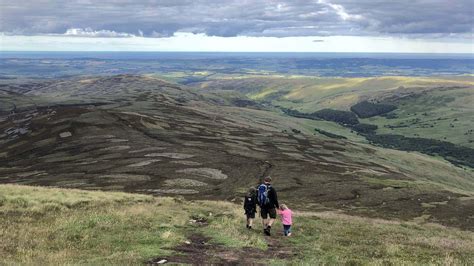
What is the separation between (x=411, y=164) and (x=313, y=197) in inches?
4325

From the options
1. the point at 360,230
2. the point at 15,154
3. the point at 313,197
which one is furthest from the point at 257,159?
the point at 360,230

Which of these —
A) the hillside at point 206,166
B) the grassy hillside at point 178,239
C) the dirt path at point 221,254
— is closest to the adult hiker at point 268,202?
the grassy hillside at point 178,239

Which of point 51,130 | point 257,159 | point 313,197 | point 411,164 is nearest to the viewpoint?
point 313,197

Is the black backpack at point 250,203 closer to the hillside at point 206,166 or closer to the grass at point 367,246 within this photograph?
the grass at point 367,246

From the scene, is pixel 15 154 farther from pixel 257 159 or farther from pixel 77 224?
pixel 77 224

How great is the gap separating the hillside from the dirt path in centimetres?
3540

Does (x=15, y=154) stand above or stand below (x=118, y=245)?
below

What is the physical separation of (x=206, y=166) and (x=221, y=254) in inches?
2967

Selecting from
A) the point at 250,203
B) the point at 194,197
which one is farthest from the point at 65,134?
the point at 250,203

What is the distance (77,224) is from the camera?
97.0ft

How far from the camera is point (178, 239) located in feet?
88.6

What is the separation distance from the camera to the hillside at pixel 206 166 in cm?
7300

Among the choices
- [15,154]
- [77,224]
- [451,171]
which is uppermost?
[77,224]

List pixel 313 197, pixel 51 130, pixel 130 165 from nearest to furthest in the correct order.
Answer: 1. pixel 313 197
2. pixel 130 165
3. pixel 51 130
